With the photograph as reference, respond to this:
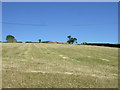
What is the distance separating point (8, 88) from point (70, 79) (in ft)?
7.79

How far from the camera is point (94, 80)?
6207 mm

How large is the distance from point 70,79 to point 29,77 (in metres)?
1.63

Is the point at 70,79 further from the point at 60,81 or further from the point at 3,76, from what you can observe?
the point at 3,76

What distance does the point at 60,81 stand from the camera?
5828 mm

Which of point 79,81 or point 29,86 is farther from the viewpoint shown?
point 79,81

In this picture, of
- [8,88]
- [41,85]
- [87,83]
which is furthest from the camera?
[87,83]

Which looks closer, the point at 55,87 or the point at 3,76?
the point at 55,87

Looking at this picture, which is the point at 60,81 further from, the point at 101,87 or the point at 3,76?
the point at 3,76

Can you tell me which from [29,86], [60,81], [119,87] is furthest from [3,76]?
[119,87]

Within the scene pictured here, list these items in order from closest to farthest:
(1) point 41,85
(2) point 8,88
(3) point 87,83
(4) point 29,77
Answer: (2) point 8,88 < (1) point 41,85 < (3) point 87,83 < (4) point 29,77

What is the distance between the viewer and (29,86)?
517 centimetres

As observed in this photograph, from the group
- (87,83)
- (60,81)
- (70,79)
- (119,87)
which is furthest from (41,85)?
(119,87)

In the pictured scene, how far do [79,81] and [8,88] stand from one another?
102 inches

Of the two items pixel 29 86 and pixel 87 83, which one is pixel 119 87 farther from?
pixel 29 86
